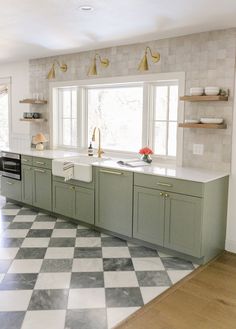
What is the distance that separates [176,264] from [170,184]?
773 mm

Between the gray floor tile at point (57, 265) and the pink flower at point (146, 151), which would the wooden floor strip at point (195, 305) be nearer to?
the gray floor tile at point (57, 265)

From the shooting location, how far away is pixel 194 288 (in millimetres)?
2904

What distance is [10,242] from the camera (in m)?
3.79

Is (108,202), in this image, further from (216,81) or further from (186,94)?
(216,81)

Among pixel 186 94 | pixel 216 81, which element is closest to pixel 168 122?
pixel 186 94

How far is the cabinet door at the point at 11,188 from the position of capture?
514 cm

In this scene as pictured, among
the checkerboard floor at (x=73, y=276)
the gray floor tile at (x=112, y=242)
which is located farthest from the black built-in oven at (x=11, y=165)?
the gray floor tile at (x=112, y=242)

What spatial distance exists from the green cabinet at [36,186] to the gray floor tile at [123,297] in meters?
2.10

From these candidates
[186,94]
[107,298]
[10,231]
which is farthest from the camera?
[10,231]

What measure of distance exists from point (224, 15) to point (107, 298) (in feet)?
8.59

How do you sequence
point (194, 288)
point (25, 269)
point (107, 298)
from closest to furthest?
point (107, 298)
point (194, 288)
point (25, 269)

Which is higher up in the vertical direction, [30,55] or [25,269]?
[30,55]

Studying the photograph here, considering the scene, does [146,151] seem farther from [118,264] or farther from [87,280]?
[87,280]

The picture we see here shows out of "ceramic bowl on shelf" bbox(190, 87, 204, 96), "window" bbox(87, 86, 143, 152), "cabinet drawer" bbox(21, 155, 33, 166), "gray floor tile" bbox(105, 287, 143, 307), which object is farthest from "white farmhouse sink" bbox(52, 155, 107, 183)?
"gray floor tile" bbox(105, 287, 143, 307)
